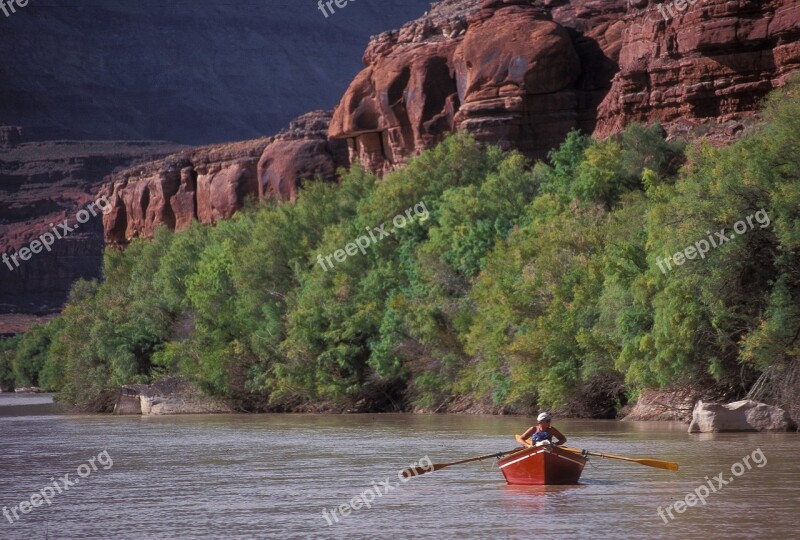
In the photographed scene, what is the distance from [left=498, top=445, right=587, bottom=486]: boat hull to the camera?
28.1m

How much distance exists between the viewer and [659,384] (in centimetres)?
4550

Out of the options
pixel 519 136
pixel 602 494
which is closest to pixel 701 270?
pixel 602 494

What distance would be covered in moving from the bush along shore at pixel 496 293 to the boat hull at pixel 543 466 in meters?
13.8

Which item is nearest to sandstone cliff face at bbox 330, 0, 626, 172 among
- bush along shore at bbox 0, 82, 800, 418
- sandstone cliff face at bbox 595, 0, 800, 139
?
bush along shore at bbox 0, 82, 800, 418

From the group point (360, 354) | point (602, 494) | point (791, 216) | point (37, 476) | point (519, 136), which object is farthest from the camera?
point (519, 136)

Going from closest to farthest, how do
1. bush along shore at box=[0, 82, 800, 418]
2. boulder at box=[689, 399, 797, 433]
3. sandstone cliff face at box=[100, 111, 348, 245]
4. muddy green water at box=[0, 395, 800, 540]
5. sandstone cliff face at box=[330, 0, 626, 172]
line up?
muddy green water at box=[0, 395, 800, 540]
boulder at box=[689, 399, 797, 433]
bush along shore at box=[0, 82, 800, 418]
sandstone cliff face at box=[330, 0, 626, 172]
sandstone cliff face at box=[100, 111, 348, 245]

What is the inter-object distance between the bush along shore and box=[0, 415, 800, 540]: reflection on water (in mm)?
3183

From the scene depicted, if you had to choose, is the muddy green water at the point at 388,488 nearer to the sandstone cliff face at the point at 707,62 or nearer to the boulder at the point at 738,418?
the boulder at the point at 738,418

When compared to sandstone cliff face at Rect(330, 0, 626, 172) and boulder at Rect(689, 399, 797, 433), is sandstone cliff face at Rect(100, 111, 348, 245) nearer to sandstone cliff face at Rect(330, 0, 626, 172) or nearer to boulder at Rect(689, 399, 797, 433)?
sandstone cliff face at Rect(330, 0, 626, 172)

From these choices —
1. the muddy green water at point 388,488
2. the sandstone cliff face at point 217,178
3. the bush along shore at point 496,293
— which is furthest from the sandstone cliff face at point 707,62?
the sandstone cliff face at point 217,178

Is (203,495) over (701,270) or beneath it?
beneath

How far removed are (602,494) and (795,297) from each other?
52.2 ft

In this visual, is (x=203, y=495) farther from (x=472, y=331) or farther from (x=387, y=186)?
(x=387, y=186)

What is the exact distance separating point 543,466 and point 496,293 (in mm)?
26353
